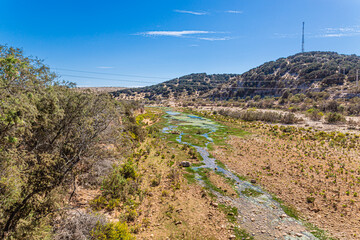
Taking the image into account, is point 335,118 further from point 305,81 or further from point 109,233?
point 305,81

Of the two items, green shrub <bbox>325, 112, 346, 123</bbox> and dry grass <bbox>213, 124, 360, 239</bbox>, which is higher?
green shrub <bbox>325, 112, 346, 123</bbox>

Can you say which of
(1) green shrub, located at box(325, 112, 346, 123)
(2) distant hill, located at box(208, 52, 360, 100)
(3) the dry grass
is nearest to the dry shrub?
(3) the dry grass

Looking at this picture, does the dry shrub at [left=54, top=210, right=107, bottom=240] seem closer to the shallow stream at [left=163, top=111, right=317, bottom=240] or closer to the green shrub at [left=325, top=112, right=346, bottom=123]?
the shallow stream at [left=163, top=111, right=317, bottom=240]

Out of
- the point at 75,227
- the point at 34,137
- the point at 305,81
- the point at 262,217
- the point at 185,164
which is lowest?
the point at 262,217

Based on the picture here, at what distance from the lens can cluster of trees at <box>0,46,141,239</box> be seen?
534 centimetres

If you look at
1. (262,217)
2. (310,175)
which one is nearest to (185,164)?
(262,217)

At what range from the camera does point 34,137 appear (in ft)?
27.3

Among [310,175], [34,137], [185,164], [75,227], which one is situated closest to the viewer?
[75,227]

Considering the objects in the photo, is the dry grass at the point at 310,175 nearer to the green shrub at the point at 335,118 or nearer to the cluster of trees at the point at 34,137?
the cluster of trees at the point at 34,137

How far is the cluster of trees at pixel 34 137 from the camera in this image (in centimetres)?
534

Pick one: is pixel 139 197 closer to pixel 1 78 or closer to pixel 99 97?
pixel 99 97

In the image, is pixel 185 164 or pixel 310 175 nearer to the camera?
pixel 310 175

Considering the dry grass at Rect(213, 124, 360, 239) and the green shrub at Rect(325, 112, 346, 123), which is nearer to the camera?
the dry grass at Rect(213, 124, 360, 239)

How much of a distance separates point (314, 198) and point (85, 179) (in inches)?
610
